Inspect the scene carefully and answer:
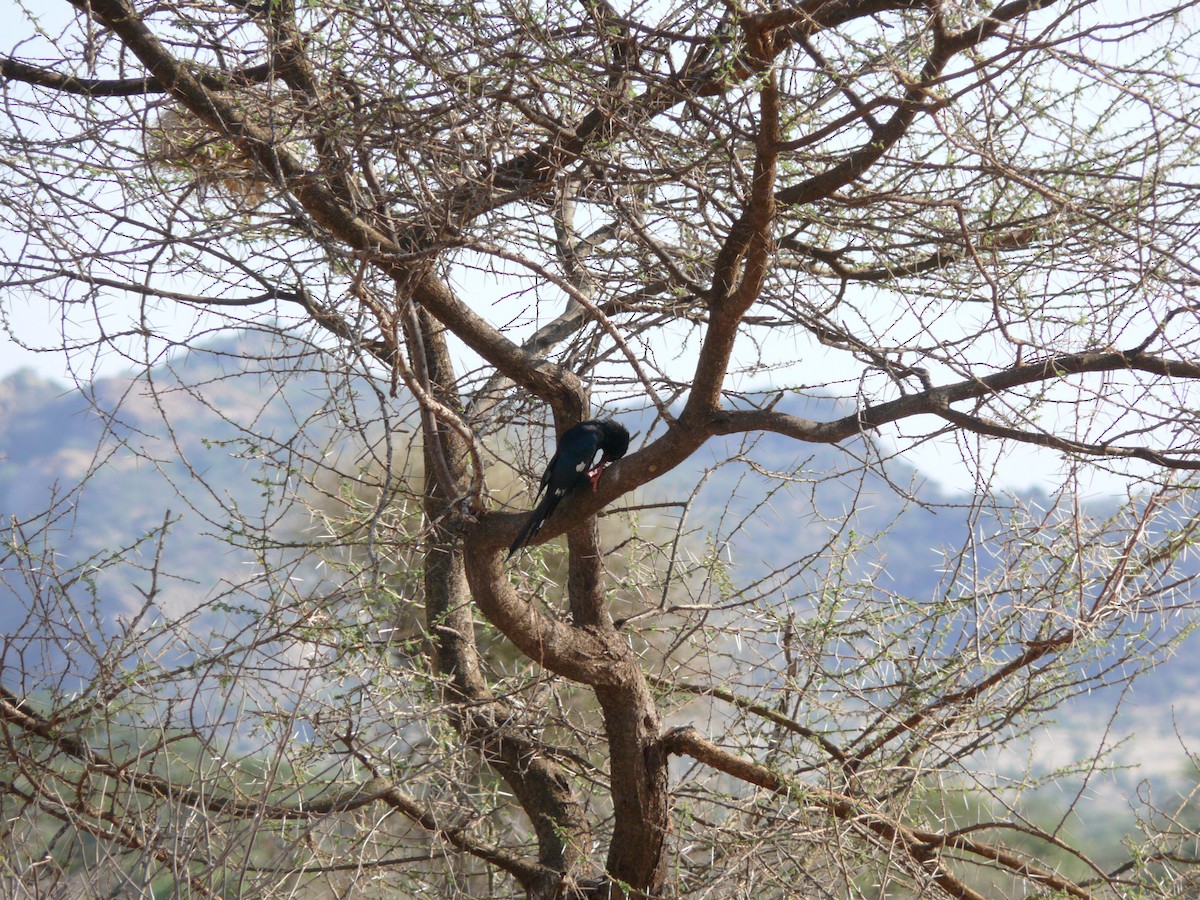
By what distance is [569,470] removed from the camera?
282 centimetres

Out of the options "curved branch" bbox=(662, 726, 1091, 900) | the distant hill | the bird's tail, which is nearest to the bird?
the bird's tail

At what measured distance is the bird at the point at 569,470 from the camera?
9.24 feet

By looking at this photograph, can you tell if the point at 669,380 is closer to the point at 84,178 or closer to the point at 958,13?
the point at 958,13

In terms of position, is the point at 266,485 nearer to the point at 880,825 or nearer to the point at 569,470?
the point at 569,470

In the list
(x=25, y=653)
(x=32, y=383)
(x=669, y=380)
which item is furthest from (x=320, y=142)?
→ (x=32, y=383)

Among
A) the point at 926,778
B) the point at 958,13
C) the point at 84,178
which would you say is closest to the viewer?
the point at 958,13

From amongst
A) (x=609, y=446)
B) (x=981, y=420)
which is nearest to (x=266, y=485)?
(x=609, y=446)

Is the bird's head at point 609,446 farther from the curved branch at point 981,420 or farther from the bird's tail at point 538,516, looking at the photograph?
the curved branch at point 981,420

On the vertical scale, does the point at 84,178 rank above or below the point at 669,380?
below

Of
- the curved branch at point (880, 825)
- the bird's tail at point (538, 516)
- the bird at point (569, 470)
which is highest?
the bird at point (569, 470)

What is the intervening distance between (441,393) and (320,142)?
983 mm

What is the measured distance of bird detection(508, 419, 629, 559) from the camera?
2.82 meters

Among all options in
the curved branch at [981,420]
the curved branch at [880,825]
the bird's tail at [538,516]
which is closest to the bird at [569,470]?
the bird's tail at [538,516]

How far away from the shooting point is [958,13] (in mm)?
2170
